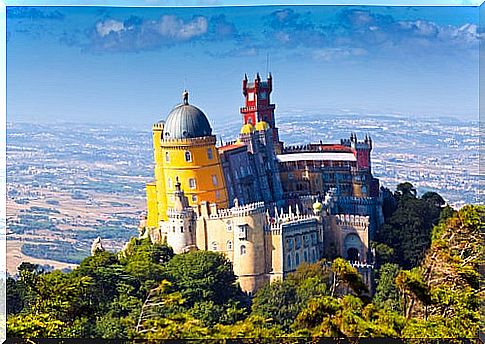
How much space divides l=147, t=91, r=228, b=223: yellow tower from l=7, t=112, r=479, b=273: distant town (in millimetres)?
89

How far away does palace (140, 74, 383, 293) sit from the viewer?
9695 mm

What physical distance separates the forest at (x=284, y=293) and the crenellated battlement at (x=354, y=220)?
0.59ft

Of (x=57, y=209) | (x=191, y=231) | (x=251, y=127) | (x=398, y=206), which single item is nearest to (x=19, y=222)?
(x=57, y=209)

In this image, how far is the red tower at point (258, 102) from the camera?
9.59m

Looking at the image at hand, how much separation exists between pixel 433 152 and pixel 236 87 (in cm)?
175

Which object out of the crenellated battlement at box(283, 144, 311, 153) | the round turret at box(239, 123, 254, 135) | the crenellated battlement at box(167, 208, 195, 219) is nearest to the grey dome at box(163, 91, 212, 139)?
the round turret at box(239, 123, 254, 135)

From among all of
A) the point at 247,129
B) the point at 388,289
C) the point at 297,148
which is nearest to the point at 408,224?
the point at 388,289

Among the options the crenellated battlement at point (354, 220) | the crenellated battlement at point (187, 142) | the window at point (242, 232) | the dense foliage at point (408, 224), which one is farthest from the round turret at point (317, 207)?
the crenellated battlement at point (187, 142)

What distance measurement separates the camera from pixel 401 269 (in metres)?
9.86

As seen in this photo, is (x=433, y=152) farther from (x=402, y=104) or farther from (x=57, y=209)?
(x=57, y=209)

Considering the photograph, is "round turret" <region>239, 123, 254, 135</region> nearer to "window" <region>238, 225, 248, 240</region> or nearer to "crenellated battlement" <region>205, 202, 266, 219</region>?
"crenellated battlement" <region>205, 202, 266, 219</region>

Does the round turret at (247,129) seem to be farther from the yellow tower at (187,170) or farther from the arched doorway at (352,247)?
the arched doorway at (352,247)

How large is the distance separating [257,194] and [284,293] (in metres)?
0.89

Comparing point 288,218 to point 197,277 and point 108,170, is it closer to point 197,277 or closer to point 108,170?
point 197,277
